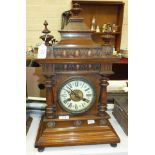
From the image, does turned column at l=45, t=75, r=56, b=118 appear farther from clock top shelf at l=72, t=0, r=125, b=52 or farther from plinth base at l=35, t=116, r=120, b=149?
clock top shelf at l=72, t=0, r=125, b=52

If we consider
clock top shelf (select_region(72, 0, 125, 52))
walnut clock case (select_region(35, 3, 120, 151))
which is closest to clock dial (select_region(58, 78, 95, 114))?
walnut clock case (select_region(35, 3, 120, 151))

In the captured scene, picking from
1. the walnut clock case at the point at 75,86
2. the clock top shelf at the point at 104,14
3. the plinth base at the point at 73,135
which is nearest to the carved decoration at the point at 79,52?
the walnut clock case at the point at 75,86

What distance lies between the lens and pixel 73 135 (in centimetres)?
84

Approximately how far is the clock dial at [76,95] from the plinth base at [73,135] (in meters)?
0.06

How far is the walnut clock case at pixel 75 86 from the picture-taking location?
807mm

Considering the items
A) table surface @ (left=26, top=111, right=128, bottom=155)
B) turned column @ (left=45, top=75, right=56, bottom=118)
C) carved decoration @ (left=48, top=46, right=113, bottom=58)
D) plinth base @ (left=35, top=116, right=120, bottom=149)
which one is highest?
carved decoration @ (left=48, top=46, right=113, bottom=58)

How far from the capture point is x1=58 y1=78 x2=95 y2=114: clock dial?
32.5 inches

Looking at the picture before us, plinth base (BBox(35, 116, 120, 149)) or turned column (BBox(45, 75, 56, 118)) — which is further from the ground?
turned column (BBox(45, 75, 56, 118))

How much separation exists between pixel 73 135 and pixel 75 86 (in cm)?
18
